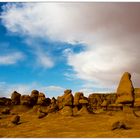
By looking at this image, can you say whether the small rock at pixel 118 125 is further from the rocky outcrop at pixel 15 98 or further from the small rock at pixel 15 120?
the rocky outcrop at pixel 15 98

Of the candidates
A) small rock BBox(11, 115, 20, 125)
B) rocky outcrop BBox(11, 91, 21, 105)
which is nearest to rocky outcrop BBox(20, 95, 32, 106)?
rocky outcrop BBox(11, 91, 21, 105)

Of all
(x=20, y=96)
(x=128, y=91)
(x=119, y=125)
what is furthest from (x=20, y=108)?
(x=119, y=125)

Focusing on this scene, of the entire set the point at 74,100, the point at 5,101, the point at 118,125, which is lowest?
the point at 118,125

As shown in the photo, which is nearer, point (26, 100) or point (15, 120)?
point (15, 120)

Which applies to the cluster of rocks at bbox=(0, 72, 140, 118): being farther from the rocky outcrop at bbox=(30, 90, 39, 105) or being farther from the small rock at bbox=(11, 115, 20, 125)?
the small rock at bbox=(11, 115, 20, 125)

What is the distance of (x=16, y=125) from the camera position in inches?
1282

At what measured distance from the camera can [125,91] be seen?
32.2 m

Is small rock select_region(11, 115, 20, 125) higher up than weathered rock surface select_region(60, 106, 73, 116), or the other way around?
weathered rock surface select_region(60, 106, 73, 116)

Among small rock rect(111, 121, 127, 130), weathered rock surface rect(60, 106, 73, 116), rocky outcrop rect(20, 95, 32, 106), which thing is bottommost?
small rock rect(111, 121, 127, 130)

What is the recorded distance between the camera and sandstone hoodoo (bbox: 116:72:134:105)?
Result: 31.6m

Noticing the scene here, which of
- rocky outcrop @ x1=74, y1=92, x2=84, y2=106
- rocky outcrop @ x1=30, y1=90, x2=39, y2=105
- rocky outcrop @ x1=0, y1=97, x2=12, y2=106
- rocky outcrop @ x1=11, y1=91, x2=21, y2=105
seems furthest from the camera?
rocky outcrop @ x1=0, y1=97, x2=12, y2=106

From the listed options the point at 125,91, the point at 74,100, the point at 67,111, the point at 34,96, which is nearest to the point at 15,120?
the point at 67,111

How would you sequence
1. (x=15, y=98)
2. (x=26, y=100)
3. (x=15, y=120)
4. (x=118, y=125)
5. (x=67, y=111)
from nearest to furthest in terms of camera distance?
(x=118, y=125) < (x=15, y=120) < (x=67, y=111) < (x=26, y=100) < (x=15, y=98)

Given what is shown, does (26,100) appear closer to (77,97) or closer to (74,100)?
(77,97)
